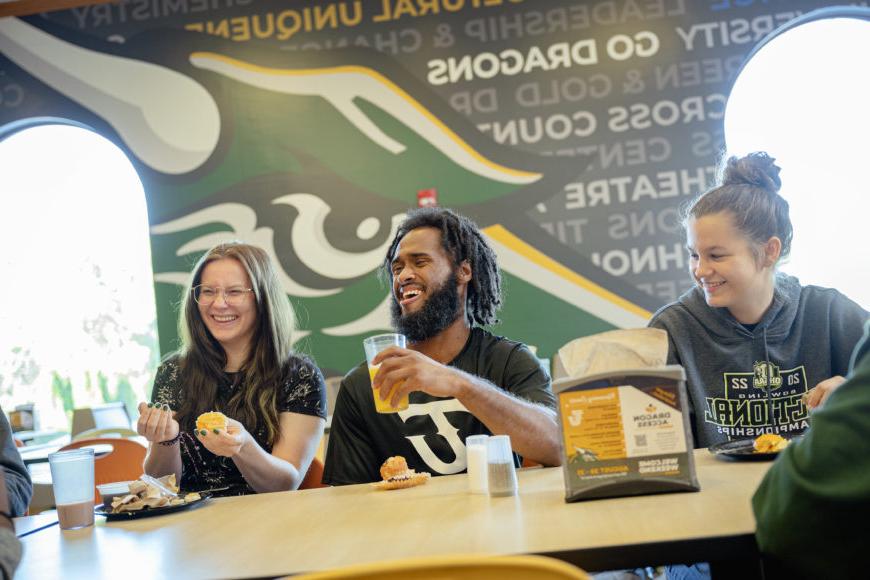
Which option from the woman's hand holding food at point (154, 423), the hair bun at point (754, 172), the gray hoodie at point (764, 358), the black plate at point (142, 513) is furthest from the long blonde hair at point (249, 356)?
the hair bun at point (754, 172)

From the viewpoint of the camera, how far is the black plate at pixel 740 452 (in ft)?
5.19

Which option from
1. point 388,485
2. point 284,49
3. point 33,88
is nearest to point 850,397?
point 388,485

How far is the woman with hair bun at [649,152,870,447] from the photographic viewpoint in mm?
2137

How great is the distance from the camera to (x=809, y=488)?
37.6 inches

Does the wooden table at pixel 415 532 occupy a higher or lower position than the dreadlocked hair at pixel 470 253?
lower

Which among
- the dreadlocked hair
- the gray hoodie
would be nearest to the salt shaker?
the gray hoodie

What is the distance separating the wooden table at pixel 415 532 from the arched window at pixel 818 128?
351 cm

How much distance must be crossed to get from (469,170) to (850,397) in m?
3.98

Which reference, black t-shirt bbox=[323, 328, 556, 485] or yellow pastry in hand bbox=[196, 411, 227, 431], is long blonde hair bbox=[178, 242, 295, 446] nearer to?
black t-shirt bbox=[323, 328, 556, 485]

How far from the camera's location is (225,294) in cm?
252

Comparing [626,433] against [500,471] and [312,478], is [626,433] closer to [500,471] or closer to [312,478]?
[500,471]

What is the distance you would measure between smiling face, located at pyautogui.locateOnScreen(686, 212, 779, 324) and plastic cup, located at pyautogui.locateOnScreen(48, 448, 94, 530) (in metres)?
1.59

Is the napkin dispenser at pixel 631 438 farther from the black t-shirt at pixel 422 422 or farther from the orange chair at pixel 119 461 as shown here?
the orange chair at pixel 119 461

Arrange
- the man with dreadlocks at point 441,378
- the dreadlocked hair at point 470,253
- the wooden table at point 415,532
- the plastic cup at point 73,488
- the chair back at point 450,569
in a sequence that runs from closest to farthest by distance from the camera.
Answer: the chair back at point 450,569 → the wooden table at point 415,532 → the plastic cup at point 73,488 → the man with dreadlocks at point 441,378 → the dreadlocked hair at point 470,253
